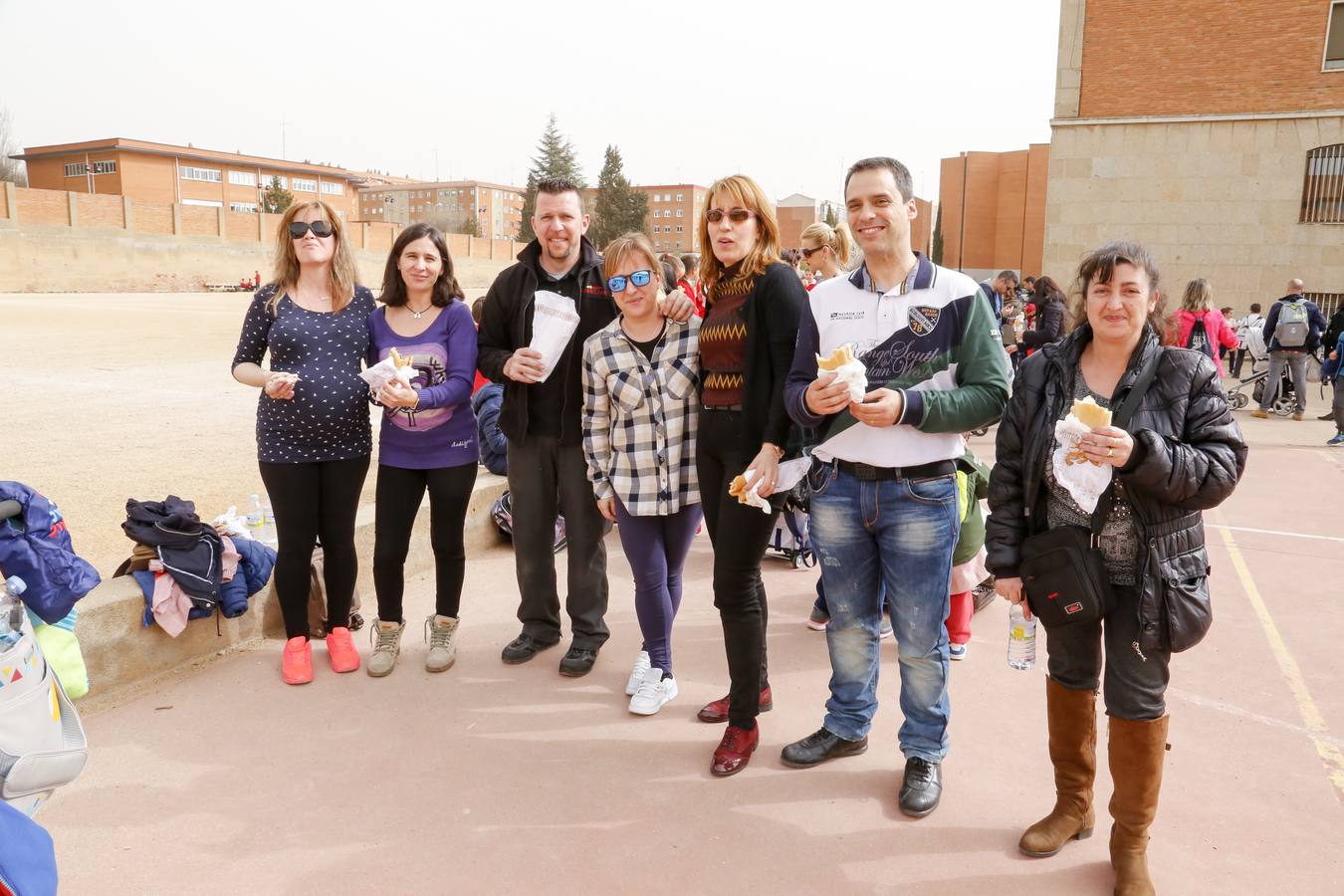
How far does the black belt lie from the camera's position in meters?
2.96

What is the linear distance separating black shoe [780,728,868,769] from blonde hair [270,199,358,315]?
286 cm

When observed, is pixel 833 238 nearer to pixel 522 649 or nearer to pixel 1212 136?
pixel 522 649

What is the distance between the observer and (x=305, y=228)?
4059 millimetres

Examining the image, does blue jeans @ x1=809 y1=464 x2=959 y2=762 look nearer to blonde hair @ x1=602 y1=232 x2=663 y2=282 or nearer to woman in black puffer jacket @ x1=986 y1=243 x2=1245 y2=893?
woman in black puffer jacket @ x1=986 y1=243 x2=1245 y2=893

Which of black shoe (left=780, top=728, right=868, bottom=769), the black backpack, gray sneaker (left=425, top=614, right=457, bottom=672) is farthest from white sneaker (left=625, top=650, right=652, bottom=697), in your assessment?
the black backpack

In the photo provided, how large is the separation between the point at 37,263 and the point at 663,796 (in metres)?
55.2

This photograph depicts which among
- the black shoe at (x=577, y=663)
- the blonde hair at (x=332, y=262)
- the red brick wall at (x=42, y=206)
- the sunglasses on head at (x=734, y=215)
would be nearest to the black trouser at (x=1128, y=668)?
the sunglasses on head at (x=734, y=215)

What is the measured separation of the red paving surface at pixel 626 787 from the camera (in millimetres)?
2764

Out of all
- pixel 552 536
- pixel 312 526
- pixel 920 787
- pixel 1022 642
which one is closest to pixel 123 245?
pixel 312 526

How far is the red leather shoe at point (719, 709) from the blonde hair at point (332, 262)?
2.51 meters

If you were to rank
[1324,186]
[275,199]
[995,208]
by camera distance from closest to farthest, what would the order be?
1. [1324,186]
2. [995,208]
3. [275,199]

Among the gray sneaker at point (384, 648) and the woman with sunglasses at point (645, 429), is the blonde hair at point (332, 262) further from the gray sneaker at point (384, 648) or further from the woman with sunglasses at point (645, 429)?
the gray sneaker at point (384, 648)

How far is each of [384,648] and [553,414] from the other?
1412mm

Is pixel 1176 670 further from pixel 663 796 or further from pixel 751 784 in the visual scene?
pixel 663 796
